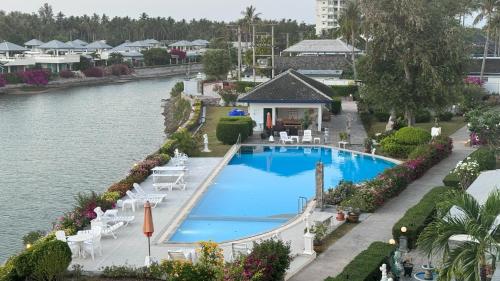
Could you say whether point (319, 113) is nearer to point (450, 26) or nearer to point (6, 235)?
point (450, 26)

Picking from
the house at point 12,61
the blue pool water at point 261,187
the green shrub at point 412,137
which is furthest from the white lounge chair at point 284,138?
the house at point 12,61

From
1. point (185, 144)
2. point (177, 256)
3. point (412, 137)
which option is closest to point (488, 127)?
point (412, 137)

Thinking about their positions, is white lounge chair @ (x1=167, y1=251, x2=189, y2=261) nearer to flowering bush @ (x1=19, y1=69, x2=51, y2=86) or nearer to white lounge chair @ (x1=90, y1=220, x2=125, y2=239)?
white lounge chair @ (x1=90, y1=220, x2=125, y2=239)

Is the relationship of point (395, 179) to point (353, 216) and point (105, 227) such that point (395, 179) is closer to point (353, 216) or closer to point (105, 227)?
point (353, 216)

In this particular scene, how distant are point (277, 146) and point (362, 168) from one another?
6393 mm

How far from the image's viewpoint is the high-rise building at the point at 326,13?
19012 centimetres

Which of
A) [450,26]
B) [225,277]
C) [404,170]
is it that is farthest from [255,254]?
[450,26]

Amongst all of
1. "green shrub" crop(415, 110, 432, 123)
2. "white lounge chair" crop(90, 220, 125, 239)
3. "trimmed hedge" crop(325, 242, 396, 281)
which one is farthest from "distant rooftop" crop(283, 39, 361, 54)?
"trimmed hedge" crop(325, 242, 396, 281)

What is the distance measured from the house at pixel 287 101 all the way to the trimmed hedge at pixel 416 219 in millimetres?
18301

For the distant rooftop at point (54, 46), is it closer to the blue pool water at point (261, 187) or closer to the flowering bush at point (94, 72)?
the flowering bush at point (94, 72)

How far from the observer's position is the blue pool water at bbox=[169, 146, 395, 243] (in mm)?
21391

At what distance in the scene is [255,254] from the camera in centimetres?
1445

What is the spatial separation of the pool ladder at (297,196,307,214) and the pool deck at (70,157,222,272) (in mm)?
4144

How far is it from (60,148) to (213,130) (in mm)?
10986
